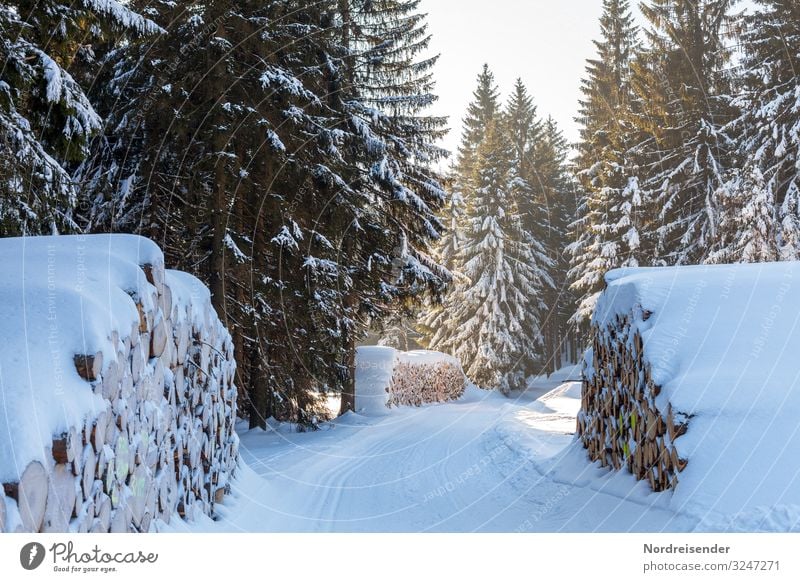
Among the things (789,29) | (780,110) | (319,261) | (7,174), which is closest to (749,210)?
(780,110)

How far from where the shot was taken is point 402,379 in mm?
20938

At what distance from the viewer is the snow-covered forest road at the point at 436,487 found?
20.2ft

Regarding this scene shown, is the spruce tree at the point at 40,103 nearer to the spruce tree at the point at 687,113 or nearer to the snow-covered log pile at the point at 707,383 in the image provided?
the snow-covered log pile at the point at 707,383

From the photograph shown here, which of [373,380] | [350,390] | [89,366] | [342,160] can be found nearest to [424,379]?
[373,380]

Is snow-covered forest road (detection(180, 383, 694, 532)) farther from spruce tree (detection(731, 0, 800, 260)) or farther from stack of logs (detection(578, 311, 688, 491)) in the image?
spruce tree (detection(731, 0, 800, 260))

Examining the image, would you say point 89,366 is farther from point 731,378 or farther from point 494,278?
point 494,278

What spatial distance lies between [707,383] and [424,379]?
1746 cm

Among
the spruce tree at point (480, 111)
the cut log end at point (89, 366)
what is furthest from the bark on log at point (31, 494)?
the spruce tree at point (480, 111)

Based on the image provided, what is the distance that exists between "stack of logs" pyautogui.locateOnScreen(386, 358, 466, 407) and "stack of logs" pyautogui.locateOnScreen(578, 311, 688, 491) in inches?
442

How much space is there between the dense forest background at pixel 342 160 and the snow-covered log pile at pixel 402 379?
1.29m

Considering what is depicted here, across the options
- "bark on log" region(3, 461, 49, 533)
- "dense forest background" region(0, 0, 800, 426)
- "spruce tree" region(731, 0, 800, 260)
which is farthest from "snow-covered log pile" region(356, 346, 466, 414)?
"bark on log" region(3, 461, 49, 533)

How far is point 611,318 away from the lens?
7.82m
